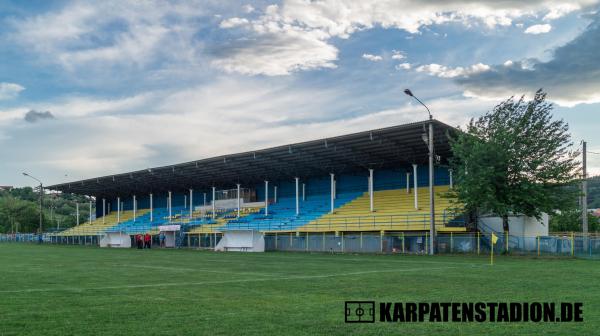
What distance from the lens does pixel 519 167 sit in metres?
40.6

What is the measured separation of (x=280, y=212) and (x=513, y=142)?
30907 millimetres

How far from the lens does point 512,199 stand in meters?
40.2

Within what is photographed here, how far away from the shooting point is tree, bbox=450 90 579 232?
39.9 m

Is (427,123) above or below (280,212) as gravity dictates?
above

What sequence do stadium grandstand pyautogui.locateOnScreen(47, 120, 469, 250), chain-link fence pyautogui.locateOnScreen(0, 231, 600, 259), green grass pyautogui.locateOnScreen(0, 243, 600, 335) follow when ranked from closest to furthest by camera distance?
green grass pyautogui.locateOnScreen(0, 243, 600, 335)
chain-link fence pyautogui.locateOnScreen(0, 231, 600, 259)
stadium grandstand pyautogui.locateOnScreen(47, 120, 469, 250)

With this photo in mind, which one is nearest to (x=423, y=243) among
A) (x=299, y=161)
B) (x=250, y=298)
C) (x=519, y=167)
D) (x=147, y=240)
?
(x=519, y=167)

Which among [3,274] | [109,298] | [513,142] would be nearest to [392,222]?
[513,142]

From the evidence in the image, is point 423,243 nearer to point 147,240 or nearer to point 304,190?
point 304,190

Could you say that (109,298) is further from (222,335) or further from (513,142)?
(513,142)

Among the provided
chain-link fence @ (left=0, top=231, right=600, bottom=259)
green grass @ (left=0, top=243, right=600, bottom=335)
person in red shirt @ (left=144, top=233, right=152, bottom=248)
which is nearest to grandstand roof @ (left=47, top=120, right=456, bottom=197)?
chain-link fence @ (left=0, top=231, right=600, bottom=259)

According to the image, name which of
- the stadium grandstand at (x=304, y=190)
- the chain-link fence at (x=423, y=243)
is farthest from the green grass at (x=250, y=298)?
the stadium grandstand at (x=304, y=190)

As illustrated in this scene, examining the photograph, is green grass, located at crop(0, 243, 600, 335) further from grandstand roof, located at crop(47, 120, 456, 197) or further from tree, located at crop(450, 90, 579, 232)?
grandstand roof, located at crop(47, 120, 456, 197)

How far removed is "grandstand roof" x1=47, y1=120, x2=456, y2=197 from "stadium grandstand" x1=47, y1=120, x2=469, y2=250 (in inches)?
3.7

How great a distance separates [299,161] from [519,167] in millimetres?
24975
